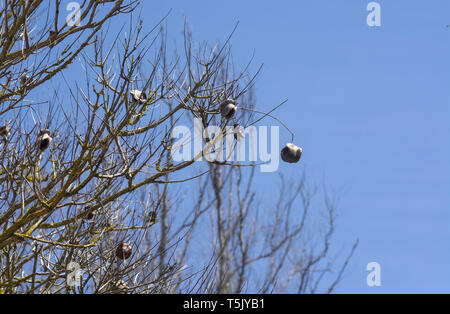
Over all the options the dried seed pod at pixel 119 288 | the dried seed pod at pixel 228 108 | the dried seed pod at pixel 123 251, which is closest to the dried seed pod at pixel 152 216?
the dried seed pod at pixel 123 251

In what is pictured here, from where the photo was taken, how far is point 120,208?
495 cm

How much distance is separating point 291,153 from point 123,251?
4.13 ft

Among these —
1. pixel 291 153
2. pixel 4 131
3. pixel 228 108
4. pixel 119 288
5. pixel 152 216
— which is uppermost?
pixel 4 131

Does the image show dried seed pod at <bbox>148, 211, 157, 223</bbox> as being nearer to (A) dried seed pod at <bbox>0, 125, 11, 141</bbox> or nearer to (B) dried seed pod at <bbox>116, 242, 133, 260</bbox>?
(B) dried seed pod at <bbox>116, 242, 133, 260</bbox>

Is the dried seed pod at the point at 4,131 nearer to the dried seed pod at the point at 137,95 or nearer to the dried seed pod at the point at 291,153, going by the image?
the dried seed pod at the point at 137,95

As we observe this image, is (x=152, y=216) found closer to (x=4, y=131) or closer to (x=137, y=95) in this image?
(x=137, y=95)

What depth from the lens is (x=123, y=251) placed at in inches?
162

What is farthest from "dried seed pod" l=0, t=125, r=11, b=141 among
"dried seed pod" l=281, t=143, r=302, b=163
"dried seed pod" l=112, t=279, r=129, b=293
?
"dried seed pod" l=281, t=143, r=302, b=163

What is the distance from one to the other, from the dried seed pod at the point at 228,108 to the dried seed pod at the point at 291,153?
0.39m

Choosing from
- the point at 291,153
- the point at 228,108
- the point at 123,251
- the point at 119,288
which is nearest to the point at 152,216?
the point at 123,251
